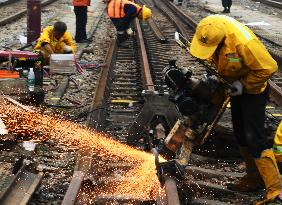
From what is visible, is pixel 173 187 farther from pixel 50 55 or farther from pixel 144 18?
pixel 144 18

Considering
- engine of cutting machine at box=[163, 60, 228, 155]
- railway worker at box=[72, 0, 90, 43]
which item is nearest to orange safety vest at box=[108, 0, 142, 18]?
railway worker at box=[72, 0, 90, 43]

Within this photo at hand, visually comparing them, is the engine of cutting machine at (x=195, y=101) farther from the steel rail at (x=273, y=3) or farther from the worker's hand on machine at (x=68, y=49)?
the steel rail at (x=273, y=3)

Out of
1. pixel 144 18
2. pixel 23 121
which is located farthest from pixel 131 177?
pixel 144 18

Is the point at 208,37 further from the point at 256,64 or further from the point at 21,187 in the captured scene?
the point at 21,187

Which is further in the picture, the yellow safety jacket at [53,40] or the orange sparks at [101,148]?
the yellow safety jacket at [53,40]

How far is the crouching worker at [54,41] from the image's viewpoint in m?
8.07

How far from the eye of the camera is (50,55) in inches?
316

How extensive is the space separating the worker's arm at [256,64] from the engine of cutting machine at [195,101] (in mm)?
351

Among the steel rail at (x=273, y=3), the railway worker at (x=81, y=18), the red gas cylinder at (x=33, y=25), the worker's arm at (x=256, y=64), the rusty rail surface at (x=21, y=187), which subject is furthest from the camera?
the steel rail at (x=273, y=3)

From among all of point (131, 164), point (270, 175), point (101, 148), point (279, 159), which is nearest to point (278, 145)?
point (279, 159)

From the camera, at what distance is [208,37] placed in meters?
4.01

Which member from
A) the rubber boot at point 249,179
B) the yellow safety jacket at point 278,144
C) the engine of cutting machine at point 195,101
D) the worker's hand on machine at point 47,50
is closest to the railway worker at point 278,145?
the yellow safety jacket at point 278,144

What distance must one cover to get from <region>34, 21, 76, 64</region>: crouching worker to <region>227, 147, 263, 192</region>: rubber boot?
4.43 metres

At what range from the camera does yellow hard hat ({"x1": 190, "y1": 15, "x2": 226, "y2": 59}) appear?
4.00 meters
